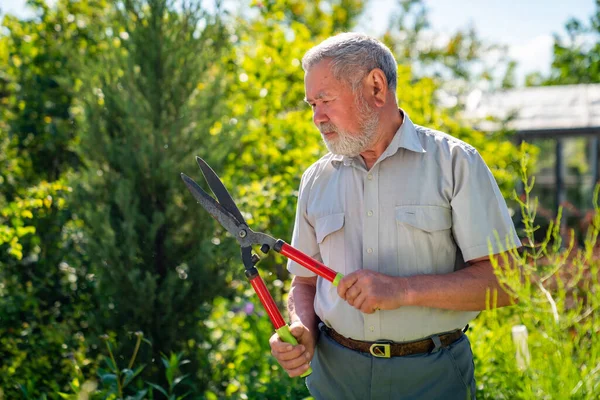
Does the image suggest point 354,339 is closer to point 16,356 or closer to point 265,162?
point 16,356

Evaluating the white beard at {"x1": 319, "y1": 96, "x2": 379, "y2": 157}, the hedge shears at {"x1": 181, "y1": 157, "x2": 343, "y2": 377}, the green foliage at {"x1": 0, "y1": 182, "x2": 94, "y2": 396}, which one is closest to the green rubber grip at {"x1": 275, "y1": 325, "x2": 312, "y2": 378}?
the hedge shears at {"x1": 181, "y1": 157, "x2": 343, "y2": 377}

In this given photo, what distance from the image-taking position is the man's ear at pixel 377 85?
87.0 inches

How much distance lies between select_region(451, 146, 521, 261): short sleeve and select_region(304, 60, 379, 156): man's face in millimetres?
314

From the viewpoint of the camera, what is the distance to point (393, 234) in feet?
7.30

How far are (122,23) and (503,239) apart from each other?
2.92m

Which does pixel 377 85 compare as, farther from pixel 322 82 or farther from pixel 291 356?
pixel 291 356

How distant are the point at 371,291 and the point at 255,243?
48cm

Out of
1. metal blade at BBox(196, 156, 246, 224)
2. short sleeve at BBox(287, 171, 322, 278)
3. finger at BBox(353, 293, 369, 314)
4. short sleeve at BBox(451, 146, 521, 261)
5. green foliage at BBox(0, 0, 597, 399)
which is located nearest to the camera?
finger at BBox(353, 293, 369, 314)

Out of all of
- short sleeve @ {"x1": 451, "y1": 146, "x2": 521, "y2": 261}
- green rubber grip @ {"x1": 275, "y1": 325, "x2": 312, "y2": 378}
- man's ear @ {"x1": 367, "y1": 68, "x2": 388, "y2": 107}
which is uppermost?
man's ear @ {"x1": 367, "y1": 68, "x2": 388, "y2": 107}

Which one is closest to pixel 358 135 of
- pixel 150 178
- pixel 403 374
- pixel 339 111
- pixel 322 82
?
pixel 339 111

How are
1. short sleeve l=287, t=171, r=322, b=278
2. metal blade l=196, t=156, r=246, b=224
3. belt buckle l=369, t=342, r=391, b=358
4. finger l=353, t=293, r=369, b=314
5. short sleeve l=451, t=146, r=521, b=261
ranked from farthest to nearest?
short sleeve l=287, t=171, r=322, b=278 → metal blade l=196, t=156, r=246, b=224 → belt buckle l=369, t=342, r=391, b=358 → short sleeve l=451, t=146, r=521, b=261 → finger l=353, t=293, r=369, b=314

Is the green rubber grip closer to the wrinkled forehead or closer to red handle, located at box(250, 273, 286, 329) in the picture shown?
red handle, located at box(250, 273, 286, 329)

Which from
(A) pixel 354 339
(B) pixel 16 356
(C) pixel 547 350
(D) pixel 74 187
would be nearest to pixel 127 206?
(D) pixel 74 187

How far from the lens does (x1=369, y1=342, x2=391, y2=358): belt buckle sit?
2.23m
